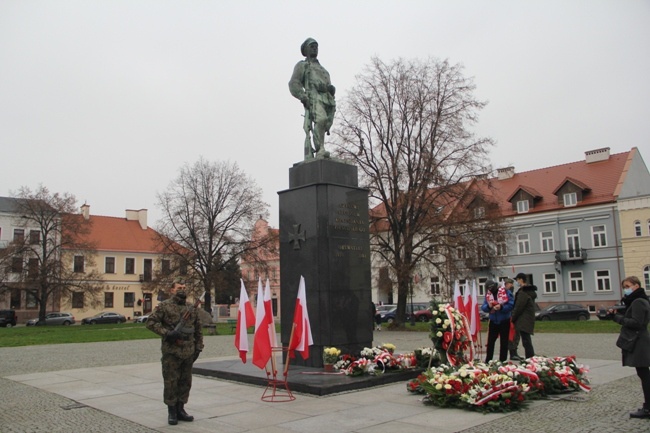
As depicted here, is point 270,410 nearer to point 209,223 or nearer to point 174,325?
point 174,325

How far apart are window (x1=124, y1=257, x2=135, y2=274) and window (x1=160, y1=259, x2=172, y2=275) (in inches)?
724

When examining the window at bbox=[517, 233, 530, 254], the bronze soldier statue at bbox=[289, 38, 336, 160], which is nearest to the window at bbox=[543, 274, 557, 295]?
the window at bbox=[517, 233, 530, 254]

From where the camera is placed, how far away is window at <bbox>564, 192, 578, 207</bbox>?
145 feet

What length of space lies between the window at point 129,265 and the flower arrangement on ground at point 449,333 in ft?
191

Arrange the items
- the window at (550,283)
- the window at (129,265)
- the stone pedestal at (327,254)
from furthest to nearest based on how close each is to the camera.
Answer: the window at (129,265)
the window at (550,283)
the stone pedestal at (327,254)

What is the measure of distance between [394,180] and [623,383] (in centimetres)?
1953

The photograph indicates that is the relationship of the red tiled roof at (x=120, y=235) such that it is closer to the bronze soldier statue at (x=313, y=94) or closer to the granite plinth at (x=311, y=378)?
the bronze soldier statue at (x=313, y=94)

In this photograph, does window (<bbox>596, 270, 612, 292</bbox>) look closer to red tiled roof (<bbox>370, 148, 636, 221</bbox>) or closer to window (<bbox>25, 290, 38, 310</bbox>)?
red tiled roof (<bbox>370, 148, 636, 221</bbox>)

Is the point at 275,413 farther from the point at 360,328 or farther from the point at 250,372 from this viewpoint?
the point at 360,328

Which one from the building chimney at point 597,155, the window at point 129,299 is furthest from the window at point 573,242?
the window at point 129,299

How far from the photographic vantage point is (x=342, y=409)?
7.55 metres

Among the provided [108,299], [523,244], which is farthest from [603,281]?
[108,299]

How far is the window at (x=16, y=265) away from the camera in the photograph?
4450cm

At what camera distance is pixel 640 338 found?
681 cm
